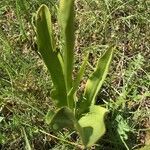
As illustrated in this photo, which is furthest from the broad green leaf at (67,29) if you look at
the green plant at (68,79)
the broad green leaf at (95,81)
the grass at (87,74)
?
the grass at (87,74)

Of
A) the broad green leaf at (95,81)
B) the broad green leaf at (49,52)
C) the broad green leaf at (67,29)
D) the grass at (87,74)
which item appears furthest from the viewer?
the grass at (87,74)

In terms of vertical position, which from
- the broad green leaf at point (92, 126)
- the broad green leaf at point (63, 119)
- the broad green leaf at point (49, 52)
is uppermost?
the broad green leaf at point (49, 52)

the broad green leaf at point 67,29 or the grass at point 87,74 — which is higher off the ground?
the broad green leaf at point 67,29

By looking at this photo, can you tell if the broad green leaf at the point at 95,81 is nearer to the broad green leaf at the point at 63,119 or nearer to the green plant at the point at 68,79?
the green plant at the point at 68,79

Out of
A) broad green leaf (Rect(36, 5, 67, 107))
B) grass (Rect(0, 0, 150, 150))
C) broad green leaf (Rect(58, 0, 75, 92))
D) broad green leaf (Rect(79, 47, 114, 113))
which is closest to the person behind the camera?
broad green leaf (Rect(58, 0, 75, 92))

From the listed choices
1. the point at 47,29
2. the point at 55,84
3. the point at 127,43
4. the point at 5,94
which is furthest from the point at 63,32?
the point at 127,43

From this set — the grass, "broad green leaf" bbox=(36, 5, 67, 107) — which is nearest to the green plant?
"broad green leaf" bbox=(36, 5, 67, 107)

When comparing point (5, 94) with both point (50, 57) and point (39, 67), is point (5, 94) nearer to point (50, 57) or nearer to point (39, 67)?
point (39, 67)

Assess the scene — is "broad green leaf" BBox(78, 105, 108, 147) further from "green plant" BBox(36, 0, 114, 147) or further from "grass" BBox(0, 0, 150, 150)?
"grass" BBox(0, 0, 150, 150)

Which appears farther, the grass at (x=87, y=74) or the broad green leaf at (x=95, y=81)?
the grass at (x=87, y=74)
